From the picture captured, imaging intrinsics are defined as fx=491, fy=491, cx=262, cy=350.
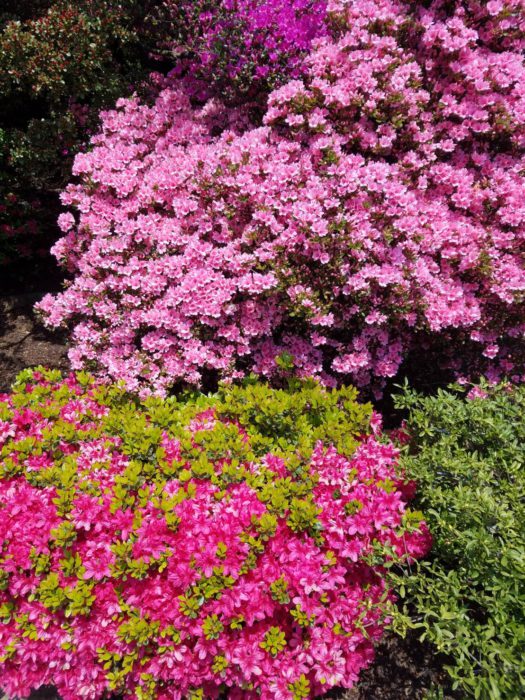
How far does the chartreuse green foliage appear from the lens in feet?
7.09

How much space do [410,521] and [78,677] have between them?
184 centimetres

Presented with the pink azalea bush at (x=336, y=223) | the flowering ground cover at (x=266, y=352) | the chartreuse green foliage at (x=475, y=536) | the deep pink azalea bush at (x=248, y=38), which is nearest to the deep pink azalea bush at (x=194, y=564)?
the flowering ground cover at (x=266, y=352)

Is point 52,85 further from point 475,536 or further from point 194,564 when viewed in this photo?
point 475,536

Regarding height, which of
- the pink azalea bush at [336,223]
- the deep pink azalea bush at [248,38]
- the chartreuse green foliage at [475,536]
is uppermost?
the deep pink azalea bush at [248,38]

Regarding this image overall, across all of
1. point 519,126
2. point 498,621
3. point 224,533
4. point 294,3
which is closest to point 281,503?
point 224,533

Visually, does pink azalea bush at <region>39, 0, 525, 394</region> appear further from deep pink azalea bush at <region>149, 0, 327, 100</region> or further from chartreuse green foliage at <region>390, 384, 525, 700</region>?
chartreuse green foliage at <region>390, 384, 525, 700</region>

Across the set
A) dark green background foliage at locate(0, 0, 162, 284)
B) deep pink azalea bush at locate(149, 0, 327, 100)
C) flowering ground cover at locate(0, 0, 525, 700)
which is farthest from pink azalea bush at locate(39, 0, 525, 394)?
dark green background foliage at locate(0, 0, 162, 284)

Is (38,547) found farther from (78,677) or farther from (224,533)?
(224,533)

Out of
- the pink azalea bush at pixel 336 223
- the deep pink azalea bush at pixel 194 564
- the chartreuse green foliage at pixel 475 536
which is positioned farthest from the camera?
the pink azalea bush at pixel 336 223

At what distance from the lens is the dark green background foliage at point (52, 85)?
448cm

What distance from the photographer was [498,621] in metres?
2.17

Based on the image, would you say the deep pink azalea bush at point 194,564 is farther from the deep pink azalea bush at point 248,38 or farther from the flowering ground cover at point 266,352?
the deep pink azalea bush at point 248,38

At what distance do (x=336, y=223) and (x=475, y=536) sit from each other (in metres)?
2.25

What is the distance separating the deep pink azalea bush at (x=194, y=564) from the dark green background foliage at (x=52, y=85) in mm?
3233
